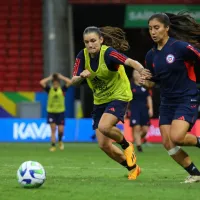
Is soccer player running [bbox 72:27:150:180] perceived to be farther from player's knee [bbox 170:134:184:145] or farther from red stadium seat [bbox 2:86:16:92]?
red stadium seat [bbox 2:86:16:92]

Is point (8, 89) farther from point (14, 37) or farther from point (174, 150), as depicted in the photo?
point (174, 150)

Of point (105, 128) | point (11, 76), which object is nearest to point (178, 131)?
point (105, 128)

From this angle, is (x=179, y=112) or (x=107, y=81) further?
(x=107, y=81)

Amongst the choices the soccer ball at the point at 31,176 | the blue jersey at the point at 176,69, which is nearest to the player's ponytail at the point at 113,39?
the blue jersey at the point at 176,69

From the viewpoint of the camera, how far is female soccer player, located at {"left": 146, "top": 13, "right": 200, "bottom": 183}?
1087 centimetres

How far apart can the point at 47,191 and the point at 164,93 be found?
2.38 metres

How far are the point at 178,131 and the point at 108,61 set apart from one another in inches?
69.4

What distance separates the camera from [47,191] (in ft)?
32.2

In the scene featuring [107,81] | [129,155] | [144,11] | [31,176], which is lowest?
[129,155]

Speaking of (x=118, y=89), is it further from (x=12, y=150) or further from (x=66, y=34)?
(x=66, y=34)

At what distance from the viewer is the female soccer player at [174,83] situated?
35.7 feet

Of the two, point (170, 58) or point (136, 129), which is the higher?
point (170, 58)

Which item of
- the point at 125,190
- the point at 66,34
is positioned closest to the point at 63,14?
the point at 66,34

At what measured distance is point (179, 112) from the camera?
10883 millimetres
